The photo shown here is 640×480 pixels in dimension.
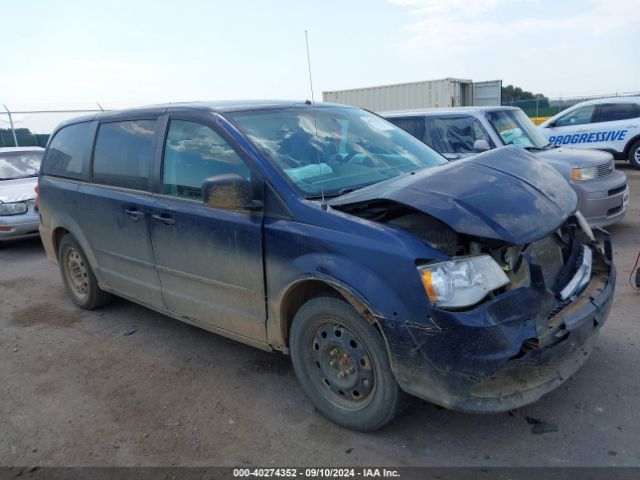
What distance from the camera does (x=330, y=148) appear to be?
3.59 metres

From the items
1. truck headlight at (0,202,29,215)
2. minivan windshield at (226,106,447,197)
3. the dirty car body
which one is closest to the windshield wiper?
minivan windshield at (226,106,447,197)

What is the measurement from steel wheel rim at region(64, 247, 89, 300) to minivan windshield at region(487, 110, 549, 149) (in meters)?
5.33

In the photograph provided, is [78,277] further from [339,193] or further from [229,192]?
[339,193]

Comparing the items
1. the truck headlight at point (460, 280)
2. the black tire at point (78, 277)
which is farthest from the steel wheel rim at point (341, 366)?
the black tire at point (78, 277)

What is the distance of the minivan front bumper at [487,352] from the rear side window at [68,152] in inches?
137

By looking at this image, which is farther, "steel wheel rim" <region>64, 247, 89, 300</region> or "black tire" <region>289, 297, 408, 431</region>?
"steel wheel rim" <region>64, 247, 89, 300</region>

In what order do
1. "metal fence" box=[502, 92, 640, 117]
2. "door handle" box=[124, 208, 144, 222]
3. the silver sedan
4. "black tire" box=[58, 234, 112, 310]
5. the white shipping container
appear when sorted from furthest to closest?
1. "metal fence" box=[502, 92, 640, 117]
2. the white shipping container
3. the silver sedan
4. "black tire" box=[58, 234, 112, 310]
5. "door handle" box=[124, 208, 144, 222]

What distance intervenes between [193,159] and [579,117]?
11318mm

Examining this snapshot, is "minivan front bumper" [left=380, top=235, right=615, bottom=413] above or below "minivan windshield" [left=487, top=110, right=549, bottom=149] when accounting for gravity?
below

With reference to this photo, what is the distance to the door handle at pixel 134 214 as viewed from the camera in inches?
155

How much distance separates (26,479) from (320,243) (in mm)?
1994

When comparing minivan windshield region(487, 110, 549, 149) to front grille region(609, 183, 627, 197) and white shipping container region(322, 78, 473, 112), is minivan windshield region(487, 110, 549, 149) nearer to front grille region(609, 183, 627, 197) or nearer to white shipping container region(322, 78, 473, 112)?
front grille region(609, 183, 627, 197)

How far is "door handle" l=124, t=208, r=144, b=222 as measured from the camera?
12.9 feet

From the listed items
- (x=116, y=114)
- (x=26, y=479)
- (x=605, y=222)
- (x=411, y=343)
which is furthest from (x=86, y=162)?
(x=605, y=222)
